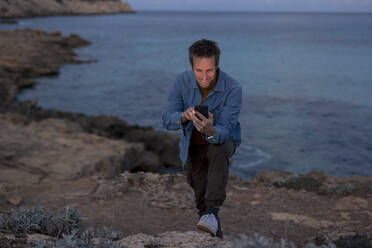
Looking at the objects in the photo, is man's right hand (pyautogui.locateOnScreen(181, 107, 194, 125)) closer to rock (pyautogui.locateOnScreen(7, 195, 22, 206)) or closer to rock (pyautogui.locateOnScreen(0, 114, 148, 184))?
rock (pyautogui.locateOnScreen(7, 195, 22, 206))

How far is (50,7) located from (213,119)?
14419 centimetres

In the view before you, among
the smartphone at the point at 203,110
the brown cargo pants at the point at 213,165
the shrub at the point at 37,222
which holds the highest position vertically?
the smartphone at the point at 203,110

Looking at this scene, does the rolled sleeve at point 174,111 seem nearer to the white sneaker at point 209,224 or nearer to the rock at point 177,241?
the white sneaker at point 209,224

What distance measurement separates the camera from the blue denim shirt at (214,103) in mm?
3373

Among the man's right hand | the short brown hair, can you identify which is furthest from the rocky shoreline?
the short brown hair

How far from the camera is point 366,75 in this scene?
31344 millimetres

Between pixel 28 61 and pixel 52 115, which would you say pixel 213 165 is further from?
pixel 28 61

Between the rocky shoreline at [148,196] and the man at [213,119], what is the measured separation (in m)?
0.39

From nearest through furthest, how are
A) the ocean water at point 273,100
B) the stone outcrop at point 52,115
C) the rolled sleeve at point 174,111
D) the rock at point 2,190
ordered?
the rolled sleeve at point 174,111 < the rock at point 2,190 < the stone outcrop at point 52,115 < the ocean water at point 273,100

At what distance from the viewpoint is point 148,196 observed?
5.90 meters

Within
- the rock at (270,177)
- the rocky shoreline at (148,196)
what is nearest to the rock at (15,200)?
the rocky shoreline at (148,196)

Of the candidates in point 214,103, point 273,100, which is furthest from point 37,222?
point 273,100

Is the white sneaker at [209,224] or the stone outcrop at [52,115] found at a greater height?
the white sneaker at [209,224]

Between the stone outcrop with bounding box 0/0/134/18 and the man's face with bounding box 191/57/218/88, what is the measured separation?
11006 cm
